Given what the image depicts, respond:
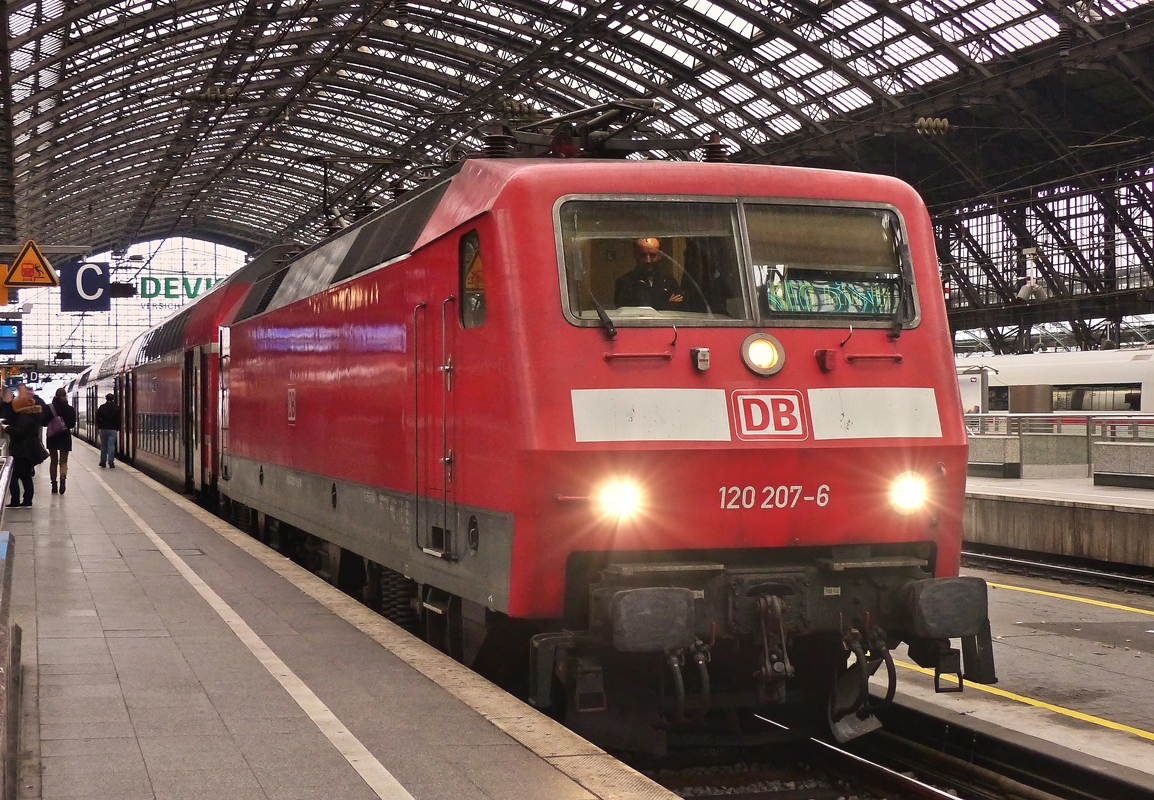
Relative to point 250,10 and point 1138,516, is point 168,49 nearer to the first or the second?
point 250,10

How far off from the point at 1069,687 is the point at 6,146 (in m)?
41.8

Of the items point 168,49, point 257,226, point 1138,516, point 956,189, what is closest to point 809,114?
point 956,189

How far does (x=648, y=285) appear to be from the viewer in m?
6.75

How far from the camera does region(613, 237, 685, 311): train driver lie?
6.70 meters

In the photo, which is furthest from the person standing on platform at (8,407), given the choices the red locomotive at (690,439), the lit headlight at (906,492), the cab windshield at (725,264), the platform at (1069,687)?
the lit headlight at (906,492)

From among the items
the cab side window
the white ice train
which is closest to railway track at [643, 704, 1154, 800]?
the cab side window

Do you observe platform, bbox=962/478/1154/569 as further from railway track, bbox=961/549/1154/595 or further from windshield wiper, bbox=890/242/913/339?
windshield wiper, bbox=890/242/913/339

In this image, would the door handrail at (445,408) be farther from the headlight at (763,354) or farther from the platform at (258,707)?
the headlight at (763,354)

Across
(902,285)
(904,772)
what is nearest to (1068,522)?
(904,772)

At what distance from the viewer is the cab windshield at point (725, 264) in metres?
6.70

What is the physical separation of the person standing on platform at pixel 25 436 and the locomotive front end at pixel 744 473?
13929 millimetres

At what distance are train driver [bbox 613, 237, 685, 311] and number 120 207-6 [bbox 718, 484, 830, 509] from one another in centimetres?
101

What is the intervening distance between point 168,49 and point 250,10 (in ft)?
20.6

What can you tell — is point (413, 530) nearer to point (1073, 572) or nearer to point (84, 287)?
point (1073, 572)
